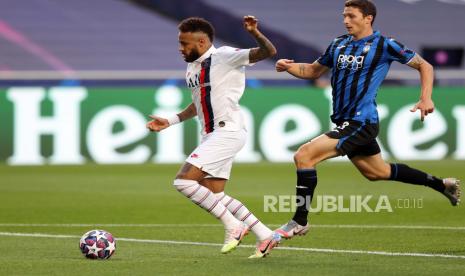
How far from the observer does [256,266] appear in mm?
8086

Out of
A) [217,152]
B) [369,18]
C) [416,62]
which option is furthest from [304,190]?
[369,18]

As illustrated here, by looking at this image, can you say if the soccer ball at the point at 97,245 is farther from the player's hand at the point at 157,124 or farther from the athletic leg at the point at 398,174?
the athletic leg at the point at 398,174

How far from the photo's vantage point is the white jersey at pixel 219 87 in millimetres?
8812

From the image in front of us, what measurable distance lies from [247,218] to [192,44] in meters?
1.41

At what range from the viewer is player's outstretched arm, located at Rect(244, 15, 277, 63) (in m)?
8.20

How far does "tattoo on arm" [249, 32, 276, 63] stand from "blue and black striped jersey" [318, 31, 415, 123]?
1074mm

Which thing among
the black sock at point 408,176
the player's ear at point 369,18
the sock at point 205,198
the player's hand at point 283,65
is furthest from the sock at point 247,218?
the player's ear at point 369,18

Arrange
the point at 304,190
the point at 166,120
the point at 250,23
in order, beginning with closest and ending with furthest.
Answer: the point at 250,23
the point at 304,190
the point at 166,120

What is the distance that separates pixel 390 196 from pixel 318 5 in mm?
14351

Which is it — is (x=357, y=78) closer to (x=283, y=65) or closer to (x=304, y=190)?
(x=283, y=65)

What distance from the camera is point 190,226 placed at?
1136cm

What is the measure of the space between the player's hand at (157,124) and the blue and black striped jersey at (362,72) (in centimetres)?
144

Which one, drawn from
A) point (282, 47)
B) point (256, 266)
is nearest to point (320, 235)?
point (256, 266)

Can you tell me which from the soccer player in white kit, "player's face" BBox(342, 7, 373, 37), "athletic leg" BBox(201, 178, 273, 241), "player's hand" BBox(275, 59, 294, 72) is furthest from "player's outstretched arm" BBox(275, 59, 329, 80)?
"athletic leg" BBox(201, 178, 273, 241)
